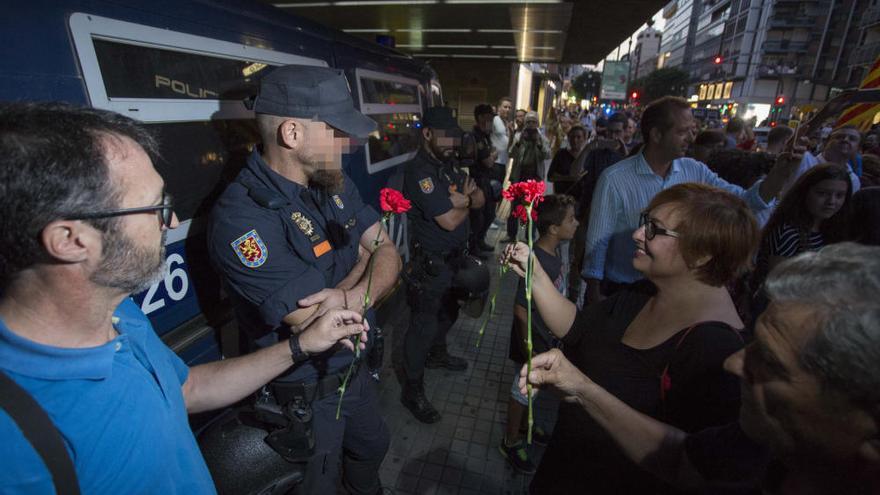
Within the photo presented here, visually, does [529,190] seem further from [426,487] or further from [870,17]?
[870,17]

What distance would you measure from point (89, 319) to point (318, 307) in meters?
0.79

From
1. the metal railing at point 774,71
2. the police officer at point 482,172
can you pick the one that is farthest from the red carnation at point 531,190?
the metal railing at point 774,71

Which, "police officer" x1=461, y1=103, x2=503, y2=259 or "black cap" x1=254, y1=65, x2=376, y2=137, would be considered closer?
"black cap" x1=254, y1=65, x2=376, y2=137

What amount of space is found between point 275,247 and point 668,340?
1602 mm

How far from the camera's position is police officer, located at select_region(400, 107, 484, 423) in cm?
313

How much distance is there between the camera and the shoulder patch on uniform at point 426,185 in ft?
10.2

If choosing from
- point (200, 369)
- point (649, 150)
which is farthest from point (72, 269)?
point (649, 150)

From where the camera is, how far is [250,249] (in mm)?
1581

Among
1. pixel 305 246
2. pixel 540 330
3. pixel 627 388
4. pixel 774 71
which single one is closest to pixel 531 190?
pixel 627 388

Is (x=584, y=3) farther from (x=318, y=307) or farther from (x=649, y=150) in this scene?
(x=318, y=307)

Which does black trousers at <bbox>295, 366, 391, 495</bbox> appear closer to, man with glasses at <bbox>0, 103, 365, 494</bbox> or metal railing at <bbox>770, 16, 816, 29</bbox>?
man with glasses at <bbox>0, 103, 365, 494</bbox>

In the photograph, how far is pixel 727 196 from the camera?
5.14ft

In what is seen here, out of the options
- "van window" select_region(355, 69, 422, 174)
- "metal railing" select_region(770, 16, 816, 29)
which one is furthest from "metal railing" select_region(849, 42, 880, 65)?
"van window" select_region(355, 69, 422, 174)

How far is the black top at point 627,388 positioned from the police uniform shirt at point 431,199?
157 centimetres
